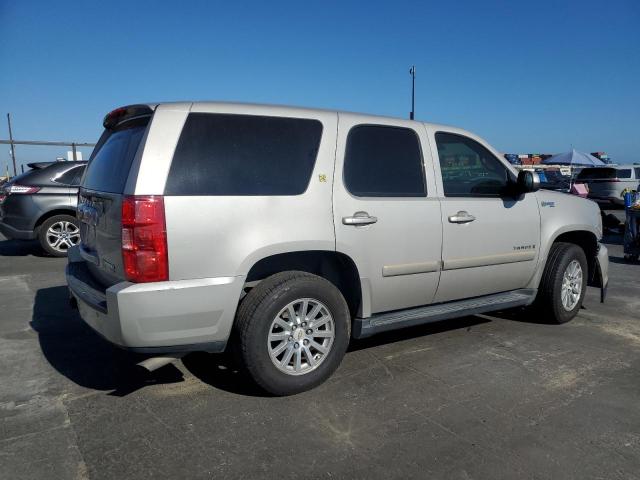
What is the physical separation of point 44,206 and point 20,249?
71.9 inches

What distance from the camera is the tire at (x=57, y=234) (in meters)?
8.98

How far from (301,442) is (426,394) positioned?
3.36ft

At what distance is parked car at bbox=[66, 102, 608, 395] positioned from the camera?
3.00m

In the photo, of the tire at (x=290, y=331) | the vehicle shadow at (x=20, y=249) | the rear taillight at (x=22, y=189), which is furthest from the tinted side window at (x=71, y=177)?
the tire at (x=290, y=331)

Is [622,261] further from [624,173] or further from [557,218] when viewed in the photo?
[624,173]

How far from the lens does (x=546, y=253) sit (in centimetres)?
485

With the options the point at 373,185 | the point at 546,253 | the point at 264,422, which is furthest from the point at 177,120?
the point at 546,253

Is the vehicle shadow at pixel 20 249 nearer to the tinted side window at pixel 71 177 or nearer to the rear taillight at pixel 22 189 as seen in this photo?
the rear taillight at pixel 22 189

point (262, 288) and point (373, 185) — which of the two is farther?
point (373, 185)

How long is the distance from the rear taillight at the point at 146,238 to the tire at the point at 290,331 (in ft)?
1.96

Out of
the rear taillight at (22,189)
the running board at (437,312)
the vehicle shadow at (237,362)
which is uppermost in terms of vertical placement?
the rear taillight at (22,189)

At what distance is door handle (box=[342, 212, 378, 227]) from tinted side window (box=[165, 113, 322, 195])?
0.38 meters

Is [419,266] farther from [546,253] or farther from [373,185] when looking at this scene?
[546,253]

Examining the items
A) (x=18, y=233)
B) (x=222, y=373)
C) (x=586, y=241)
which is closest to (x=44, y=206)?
(x=18, y=233)
